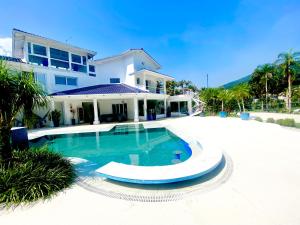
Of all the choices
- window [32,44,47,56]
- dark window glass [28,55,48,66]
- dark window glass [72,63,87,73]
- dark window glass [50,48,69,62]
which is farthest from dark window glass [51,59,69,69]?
window [32,44,47,56]

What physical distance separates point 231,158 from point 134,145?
642 cm

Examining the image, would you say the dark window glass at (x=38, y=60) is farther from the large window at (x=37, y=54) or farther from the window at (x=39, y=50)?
the window at (x=39, y=50)

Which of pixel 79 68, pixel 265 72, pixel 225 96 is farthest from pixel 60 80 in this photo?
pixel 265 72

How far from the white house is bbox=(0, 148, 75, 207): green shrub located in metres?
12.7

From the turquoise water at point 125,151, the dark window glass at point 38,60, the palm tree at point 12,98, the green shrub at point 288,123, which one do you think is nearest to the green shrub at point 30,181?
the palm tree at point 12,98

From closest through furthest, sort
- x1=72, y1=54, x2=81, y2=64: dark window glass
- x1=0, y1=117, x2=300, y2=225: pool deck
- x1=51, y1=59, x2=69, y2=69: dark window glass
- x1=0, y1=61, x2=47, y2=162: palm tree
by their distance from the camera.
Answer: x1=0, y1=117, x2=300, y2=225: pool deck, x1=0, y1=61, x2=47, y2=162: palm tree, x1=51, y1=59, x2=69, y2=69: dark window glass, x1=72, y1=54, x2=81, y2=64: dark window glass

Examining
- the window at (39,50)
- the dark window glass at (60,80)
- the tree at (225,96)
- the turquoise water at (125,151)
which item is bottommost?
the turquoise water at (125,151)

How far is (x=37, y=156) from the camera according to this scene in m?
6.25

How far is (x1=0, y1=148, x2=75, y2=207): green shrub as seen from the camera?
398 cm

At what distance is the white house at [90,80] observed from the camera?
60.2ft

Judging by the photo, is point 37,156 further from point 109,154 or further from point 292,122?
point 292,122

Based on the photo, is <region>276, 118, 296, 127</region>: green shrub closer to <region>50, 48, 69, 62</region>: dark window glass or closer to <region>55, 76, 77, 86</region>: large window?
<region>55, 76, 77, 86</region>: large window

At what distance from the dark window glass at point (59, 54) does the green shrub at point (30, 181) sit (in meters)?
18.2

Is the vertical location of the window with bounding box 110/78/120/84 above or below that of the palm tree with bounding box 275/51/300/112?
below
